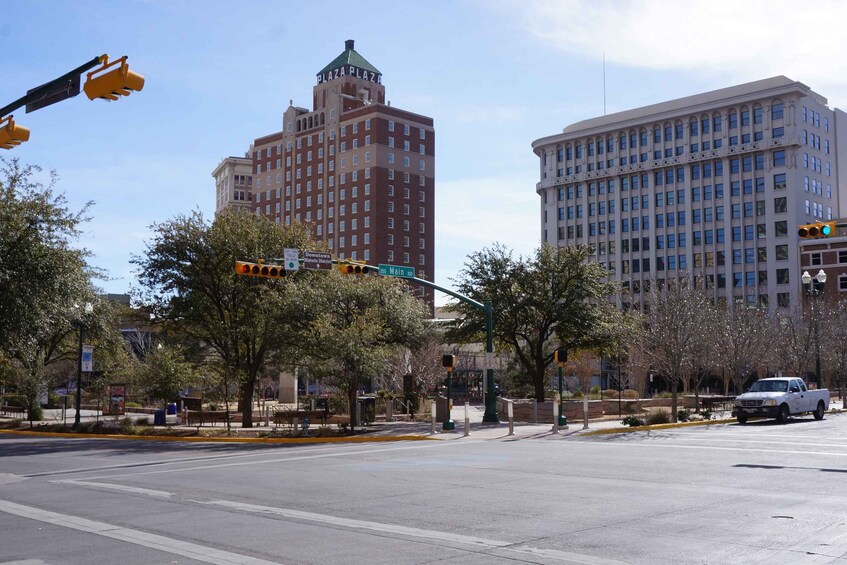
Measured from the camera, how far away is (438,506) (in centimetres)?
1244

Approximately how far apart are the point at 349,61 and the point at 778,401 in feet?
371

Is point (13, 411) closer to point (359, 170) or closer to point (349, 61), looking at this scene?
point (359, 170)

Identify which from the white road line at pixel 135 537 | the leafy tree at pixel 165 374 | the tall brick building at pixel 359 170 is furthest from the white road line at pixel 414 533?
the tall brick building at pixel 359 170

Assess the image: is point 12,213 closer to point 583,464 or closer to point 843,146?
point 583,464

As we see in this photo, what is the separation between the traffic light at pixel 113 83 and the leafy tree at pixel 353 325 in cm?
1909

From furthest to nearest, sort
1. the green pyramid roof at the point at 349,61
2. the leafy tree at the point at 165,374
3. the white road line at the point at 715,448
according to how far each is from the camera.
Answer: the green pyramid roof at the point at 349,61 < the leafy tree at the point at 165,374 < the white road line at the point at 715,448

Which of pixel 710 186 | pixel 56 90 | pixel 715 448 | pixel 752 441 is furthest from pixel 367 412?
pixel 710 186

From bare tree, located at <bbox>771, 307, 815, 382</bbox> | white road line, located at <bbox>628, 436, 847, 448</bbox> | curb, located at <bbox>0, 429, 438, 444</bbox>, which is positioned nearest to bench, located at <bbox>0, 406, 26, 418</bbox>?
curb, located at <bbox>0, 429, 438, 444</bbox>

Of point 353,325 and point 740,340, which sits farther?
point 740,340

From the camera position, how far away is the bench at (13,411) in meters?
49.4

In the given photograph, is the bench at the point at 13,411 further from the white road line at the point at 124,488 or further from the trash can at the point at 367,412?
the white road line at the point at 124,488

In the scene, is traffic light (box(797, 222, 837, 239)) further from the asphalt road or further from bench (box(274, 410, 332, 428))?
bench (box(274, 410, 332, 428))

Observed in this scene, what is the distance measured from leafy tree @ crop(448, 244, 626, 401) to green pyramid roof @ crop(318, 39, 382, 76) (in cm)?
10291

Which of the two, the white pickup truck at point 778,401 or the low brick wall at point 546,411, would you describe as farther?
the low brick wall at point 546,411
